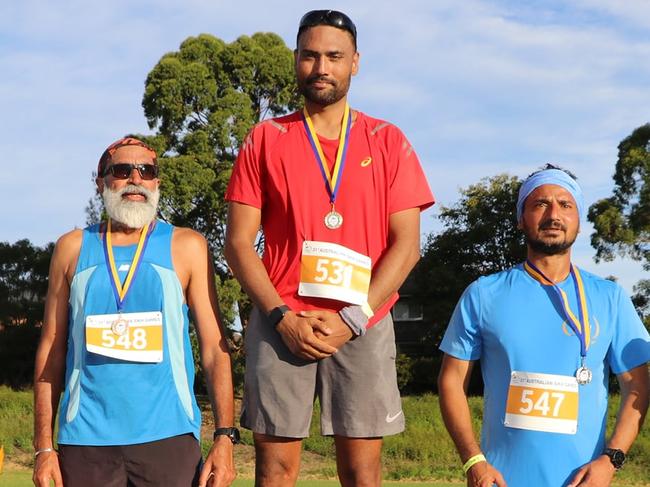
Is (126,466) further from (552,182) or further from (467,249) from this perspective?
(467,249)

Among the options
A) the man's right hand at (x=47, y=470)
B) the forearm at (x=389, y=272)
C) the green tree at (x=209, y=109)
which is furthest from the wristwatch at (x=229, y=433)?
the green tree at (x=209, y=109)

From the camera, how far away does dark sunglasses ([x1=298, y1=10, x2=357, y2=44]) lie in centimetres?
488

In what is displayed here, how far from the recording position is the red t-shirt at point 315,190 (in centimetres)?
466

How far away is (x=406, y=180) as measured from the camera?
15.9ft

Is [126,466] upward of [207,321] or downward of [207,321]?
downward

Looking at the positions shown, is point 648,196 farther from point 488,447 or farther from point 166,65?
point 488,447

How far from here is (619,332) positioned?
422 cm

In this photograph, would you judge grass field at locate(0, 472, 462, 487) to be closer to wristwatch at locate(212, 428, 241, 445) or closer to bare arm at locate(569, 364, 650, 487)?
wristwatch at locate(212, 428, 241, 445)

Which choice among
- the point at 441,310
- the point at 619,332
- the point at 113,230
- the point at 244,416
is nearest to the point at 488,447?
the point at 619,332

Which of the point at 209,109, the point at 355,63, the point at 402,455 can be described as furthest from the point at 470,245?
the point at 355,63

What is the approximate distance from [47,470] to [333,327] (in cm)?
130

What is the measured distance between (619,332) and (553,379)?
37 cm

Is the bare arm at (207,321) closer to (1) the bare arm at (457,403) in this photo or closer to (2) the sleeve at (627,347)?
(1) the bare arm at (457,403)

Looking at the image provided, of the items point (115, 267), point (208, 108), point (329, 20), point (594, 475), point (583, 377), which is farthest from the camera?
point (208, 108)
